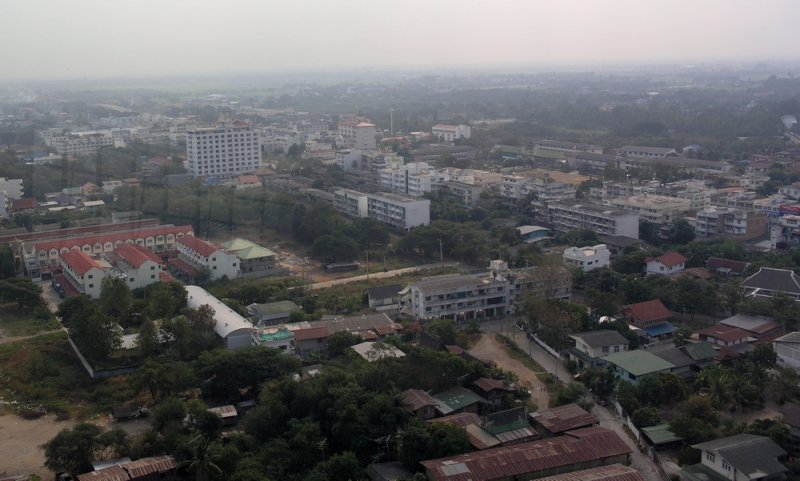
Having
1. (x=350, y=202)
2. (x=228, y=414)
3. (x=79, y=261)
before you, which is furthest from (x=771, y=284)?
(x=79, y=261)

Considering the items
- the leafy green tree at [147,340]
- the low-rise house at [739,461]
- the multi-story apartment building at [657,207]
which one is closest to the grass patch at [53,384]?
the leafy green tree at [147,340]

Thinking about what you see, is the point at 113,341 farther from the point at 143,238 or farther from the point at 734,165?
the point at 734,165

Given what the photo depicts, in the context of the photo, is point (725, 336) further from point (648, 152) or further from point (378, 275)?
point (648, 152)

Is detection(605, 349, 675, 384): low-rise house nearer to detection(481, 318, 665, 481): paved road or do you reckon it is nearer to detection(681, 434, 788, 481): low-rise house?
detection(481, 318, 665, 481): paved road

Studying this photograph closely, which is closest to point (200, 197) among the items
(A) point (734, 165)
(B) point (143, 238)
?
(B) point (143, 238)

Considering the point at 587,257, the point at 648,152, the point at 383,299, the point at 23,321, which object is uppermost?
the point at 648,152

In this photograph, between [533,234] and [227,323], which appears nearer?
[227,323]

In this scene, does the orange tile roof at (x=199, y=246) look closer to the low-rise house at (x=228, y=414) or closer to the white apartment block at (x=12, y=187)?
the low-rise house at (x=228, y=414)
